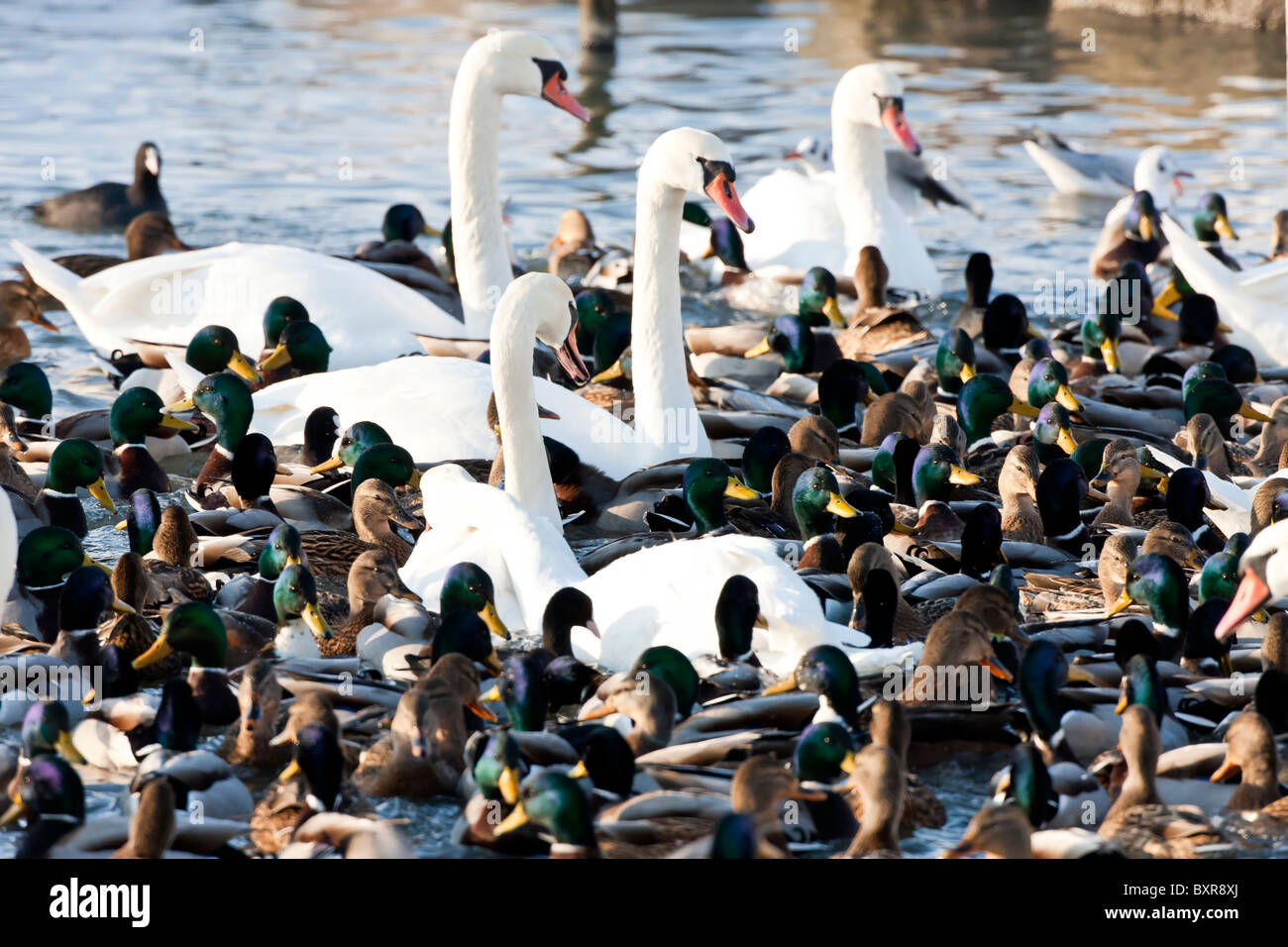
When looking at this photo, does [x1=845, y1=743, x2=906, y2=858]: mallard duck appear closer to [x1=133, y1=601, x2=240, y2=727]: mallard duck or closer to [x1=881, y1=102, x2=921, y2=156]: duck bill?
[x1=133, y1=601, x2=240, y2=727]: mallard duck

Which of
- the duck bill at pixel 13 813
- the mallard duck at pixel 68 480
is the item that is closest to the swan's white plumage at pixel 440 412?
the mallard duck at pixel 68 480

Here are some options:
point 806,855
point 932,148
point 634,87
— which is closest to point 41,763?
point 806,855

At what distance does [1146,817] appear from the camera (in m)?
5.46

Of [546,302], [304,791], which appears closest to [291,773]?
[304,791]

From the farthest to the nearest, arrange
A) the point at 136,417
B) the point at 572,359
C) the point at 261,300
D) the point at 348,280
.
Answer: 1. the point at 348,280
2. the point at 261,300
3. the point at 136,417
4. the point at 572,359

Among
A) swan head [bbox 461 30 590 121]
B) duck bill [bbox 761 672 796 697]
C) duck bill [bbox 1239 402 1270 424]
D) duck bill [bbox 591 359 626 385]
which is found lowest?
duck bill [bbox 761 672 796 697]

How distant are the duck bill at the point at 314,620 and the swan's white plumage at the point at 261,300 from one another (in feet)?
10.0

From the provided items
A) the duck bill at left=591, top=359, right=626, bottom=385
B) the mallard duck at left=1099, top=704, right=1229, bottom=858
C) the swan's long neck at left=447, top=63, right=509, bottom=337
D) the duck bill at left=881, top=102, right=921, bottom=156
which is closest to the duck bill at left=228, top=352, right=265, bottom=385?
the swan's long neck at left=447, top=63, right=509, bottom=337

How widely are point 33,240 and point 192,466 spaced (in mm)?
5223

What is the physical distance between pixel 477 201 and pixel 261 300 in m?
1.22

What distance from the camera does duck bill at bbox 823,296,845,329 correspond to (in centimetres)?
1109

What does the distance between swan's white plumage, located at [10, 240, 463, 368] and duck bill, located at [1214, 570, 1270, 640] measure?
14.7 ft

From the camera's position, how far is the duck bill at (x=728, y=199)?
832 centimetres

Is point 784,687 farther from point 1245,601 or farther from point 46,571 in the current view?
point 46,571
